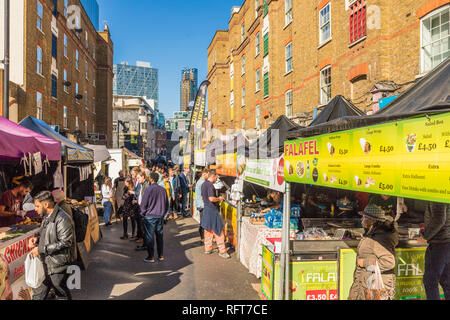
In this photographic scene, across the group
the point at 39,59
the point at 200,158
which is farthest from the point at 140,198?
the point at 39,59

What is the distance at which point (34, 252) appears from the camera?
416 centimetres

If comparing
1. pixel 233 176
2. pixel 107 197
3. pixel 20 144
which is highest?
pixel 20 144

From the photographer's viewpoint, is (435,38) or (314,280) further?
(435,38)

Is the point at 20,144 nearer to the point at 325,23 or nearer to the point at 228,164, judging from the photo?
the point at 228,164

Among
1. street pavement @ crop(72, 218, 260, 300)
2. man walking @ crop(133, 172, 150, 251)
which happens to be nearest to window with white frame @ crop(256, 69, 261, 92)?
man walking @ crop(133, 172, 150, 251)

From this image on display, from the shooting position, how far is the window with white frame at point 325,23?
14.9 m

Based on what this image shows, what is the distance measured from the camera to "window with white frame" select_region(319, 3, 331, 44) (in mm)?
14938

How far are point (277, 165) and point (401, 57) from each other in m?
7.79

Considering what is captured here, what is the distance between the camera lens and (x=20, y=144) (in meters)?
5.88

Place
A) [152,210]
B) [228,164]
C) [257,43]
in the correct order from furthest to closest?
[257,43] < [228,164] < [152,210]

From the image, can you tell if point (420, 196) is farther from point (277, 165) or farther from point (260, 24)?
point (260, 24)

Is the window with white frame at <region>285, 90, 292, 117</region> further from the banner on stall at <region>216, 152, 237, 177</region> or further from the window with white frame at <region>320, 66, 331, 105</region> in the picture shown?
the banner on stall at <region>216, 152, 237, 177</region>

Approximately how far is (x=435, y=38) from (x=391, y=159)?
883 cm

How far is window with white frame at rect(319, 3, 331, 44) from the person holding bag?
12.6 meters
